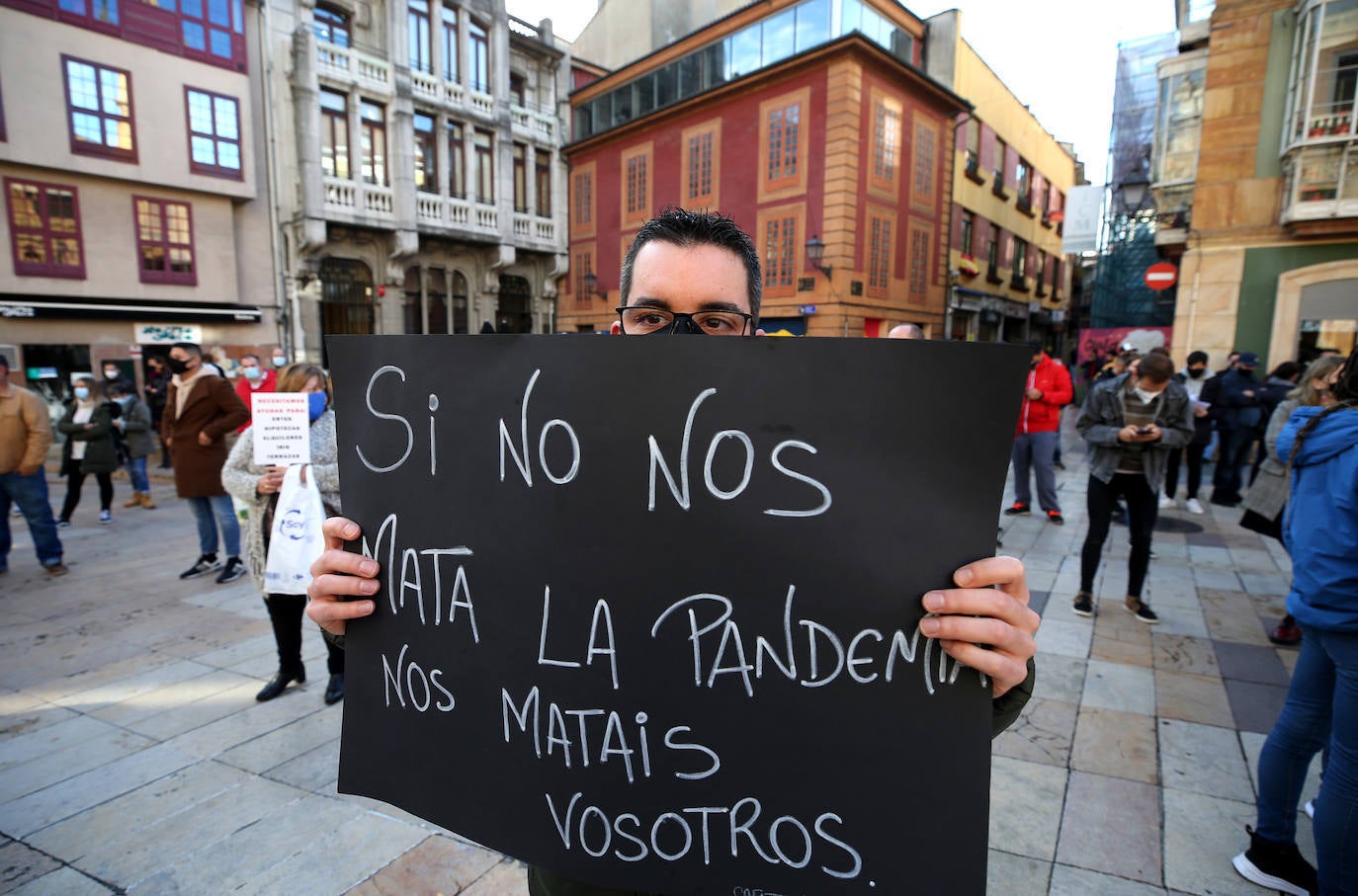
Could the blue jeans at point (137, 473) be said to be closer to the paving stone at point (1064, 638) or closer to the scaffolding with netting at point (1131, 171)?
the paving stone at point (1064, 638)

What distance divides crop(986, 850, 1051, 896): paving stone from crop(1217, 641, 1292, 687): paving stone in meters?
2.51

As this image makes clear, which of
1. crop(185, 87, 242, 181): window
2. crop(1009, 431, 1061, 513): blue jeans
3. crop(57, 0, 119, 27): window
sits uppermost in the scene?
crop(57, 0, 119, 27): window

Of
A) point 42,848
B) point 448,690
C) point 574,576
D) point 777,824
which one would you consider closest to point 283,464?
point 42,848

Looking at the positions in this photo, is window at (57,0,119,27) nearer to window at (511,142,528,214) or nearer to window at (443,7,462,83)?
window at (443,7,462,83)

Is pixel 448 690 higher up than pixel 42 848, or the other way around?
pixel 448 690

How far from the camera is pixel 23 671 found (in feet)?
13.8

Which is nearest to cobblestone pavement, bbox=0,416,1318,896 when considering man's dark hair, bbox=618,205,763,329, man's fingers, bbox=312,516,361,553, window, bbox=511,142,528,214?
man's fingers, bbox=312,516,361,553

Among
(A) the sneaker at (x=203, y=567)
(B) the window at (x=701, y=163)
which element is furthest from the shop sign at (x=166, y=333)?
(B) the window at (x=701, y=163)

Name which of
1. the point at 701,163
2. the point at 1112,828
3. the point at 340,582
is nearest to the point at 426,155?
the point at 701,163

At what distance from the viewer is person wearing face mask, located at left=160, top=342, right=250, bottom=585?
223 inches

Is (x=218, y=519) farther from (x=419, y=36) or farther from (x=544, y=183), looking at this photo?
(x=544, y=183)

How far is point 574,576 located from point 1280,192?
1783 centimetres

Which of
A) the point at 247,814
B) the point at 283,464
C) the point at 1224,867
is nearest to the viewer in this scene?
the point at 1224,867

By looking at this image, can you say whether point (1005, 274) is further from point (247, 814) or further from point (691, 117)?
point (247, 814)
